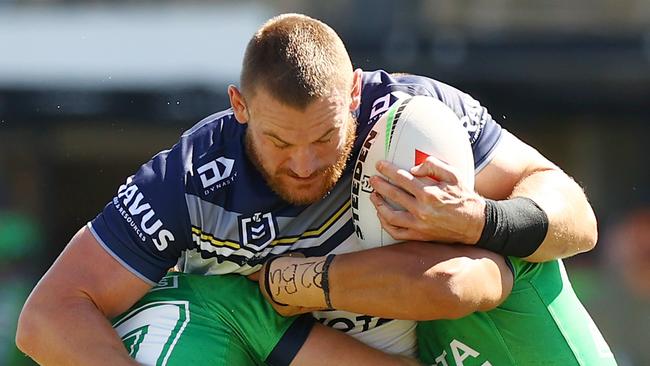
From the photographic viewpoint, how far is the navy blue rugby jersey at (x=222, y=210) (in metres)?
4.06

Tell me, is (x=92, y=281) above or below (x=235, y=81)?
above

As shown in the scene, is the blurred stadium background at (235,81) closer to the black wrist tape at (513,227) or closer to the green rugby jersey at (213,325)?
the green rugby jersey at (213,325)

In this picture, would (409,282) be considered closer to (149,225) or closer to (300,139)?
(300,139)

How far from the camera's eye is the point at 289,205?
164 inches

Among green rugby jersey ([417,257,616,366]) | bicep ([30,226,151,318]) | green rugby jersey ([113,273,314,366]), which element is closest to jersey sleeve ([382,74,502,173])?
green rugby jersey ([417,257,616,366])

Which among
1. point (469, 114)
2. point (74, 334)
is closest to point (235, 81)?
point (469, 114)

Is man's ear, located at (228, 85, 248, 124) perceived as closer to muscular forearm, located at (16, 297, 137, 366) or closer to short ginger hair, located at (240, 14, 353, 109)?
short ginger hair, located at (240, 14, 353, 109)

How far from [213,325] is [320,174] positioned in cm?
60

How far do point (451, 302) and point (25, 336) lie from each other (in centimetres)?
131

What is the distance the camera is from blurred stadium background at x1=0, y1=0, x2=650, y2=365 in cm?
1065

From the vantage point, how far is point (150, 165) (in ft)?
13.8

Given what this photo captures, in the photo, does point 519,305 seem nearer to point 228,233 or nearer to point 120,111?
point 228,233

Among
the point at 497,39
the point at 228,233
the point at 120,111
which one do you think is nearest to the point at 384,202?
the point at 228,233

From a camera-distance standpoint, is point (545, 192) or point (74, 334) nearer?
point (74, 334)
